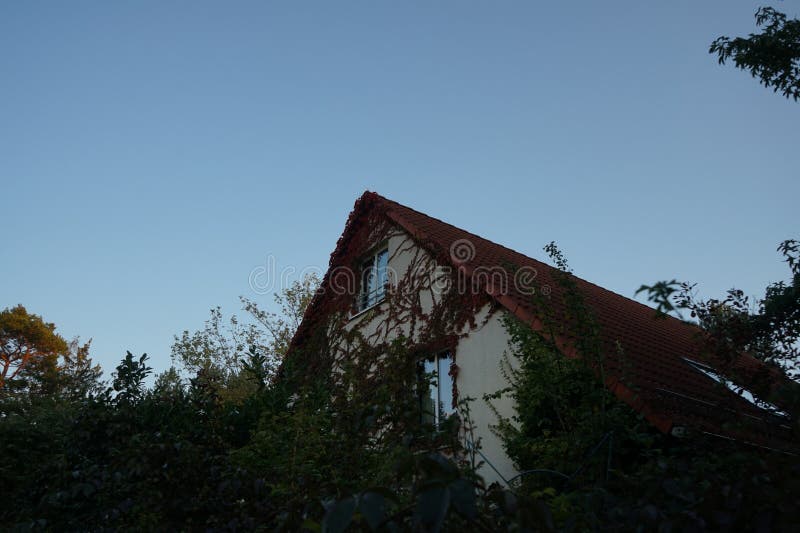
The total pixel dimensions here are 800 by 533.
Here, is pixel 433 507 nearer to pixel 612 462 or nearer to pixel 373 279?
pixel 612 462

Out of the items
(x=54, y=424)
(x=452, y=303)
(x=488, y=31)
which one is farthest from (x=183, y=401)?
(x=488, y=31)

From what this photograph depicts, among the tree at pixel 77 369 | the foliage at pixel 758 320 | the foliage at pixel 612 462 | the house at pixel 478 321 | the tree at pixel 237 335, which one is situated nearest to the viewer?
the foliage at pixel 612 462

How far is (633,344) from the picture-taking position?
9.52 metres

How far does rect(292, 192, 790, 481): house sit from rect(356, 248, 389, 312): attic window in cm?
3

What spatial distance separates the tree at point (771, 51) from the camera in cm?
924

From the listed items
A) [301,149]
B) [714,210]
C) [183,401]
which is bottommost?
[183,401]

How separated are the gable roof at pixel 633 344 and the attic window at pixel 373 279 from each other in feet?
3.10

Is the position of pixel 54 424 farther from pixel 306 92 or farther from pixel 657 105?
pixel 657 105

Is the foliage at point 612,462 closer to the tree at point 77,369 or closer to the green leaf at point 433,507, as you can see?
the green leaf at point 433,507

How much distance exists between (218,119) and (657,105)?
1006 centimetres

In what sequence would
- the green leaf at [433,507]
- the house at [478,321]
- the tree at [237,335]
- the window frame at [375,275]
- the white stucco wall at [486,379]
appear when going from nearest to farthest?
the green leaf at [433,507]
the house at [478,321]
the white stucco wall at [486,379]
the window frame at [375,275]
the tree at [237,335]

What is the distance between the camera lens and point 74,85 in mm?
11391

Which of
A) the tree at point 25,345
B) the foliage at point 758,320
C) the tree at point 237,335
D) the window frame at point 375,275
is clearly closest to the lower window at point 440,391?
the window frame at point 375,275

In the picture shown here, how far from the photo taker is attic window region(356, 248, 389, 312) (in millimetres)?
12336
